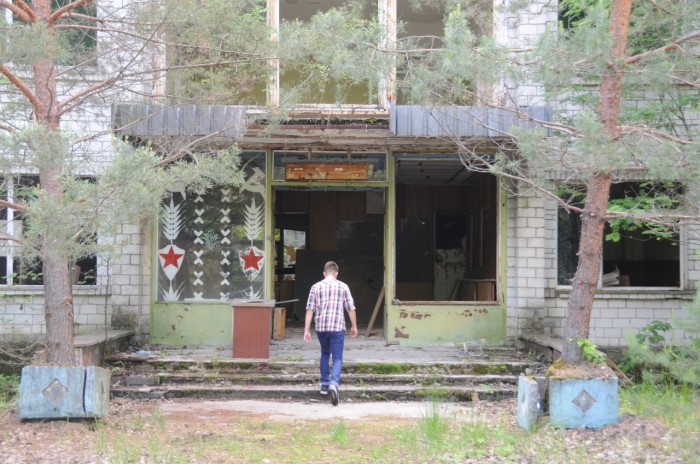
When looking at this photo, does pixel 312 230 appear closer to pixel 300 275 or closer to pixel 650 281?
pixel 300 275

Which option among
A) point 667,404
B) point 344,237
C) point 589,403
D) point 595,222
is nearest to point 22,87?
point 595,222

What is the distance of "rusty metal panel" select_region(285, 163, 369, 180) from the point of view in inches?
466

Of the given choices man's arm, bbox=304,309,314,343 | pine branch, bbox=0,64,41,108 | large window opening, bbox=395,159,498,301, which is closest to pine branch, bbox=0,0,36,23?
pine branch, bbox=0,64,41,108

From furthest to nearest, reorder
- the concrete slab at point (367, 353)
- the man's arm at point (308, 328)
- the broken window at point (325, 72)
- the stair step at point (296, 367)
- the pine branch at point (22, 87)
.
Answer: the concrete slab at point (367, 353)
the stair step at point (296, 367)
the man's arm at point (308, 328)
the broken window at point (325, 72)
the pine branch at point (22, 87)

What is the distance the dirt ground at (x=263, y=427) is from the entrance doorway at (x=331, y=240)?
6899 mm

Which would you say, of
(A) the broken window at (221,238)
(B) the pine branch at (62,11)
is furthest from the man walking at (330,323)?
(B) the pine branch at (62,11)

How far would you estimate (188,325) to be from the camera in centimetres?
1166

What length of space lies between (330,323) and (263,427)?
1.66 m

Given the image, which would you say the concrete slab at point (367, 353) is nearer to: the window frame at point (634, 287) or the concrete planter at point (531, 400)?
the window frame at point (634, 287)

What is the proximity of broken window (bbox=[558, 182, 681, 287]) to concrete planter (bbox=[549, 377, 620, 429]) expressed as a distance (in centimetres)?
487

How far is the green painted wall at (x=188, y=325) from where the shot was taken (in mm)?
11648

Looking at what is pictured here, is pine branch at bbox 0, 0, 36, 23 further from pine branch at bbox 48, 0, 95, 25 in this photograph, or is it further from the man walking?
the man walking

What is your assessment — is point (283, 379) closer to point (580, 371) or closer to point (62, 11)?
point (580, 371)

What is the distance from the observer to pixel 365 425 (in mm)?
7844
